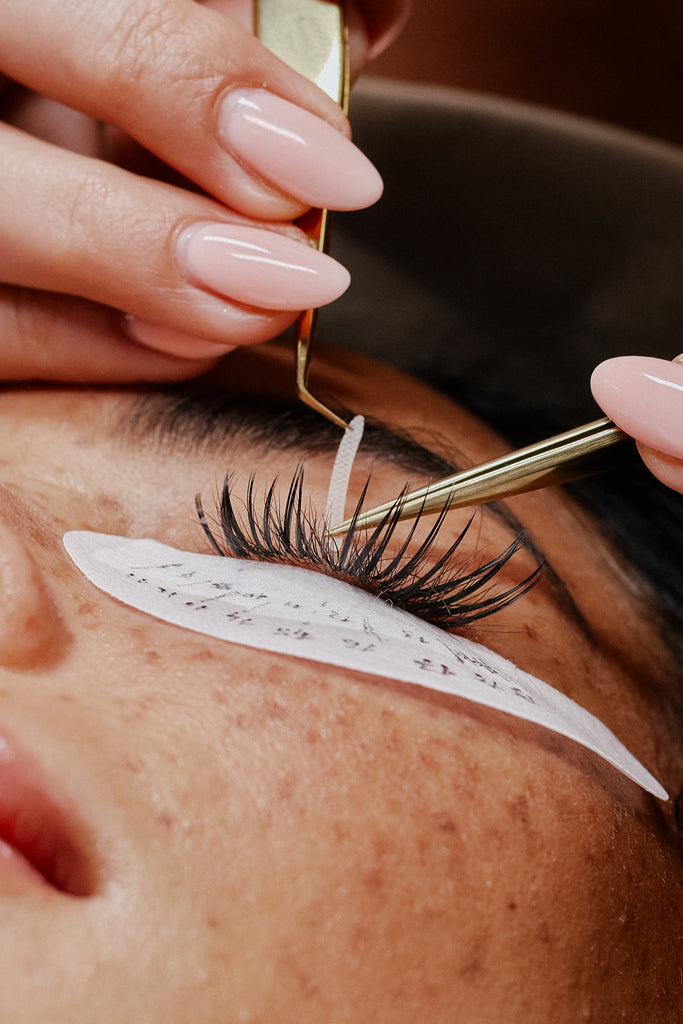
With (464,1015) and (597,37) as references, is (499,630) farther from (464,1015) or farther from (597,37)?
(597,37)

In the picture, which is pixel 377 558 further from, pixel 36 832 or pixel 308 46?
pixel 308 46

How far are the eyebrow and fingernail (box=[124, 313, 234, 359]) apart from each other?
1.6 inches

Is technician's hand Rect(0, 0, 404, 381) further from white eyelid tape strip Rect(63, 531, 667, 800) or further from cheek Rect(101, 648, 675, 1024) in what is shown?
cheek Rect(101, 648, 675, 1024)

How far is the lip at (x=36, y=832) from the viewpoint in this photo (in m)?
0.34

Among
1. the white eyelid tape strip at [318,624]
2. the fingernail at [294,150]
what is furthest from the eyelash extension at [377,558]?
the fingernail at [294,150]

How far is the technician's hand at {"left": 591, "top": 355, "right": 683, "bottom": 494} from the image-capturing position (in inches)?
17.5

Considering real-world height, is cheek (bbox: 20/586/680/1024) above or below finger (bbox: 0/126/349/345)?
below

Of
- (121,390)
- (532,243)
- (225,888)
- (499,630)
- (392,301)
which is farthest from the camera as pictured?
(392,301)

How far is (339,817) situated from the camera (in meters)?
0.37

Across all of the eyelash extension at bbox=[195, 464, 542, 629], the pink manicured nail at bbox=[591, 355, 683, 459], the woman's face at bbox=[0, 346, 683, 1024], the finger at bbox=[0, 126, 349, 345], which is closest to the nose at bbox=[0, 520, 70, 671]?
the woman's face at bbox=[0, 346, 683, 1024]

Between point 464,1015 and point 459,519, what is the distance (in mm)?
315

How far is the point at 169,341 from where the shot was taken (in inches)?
25.3

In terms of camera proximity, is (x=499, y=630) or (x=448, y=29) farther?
(x=448, y=29)

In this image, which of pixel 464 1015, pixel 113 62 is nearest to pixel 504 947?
pixel 464 1015
